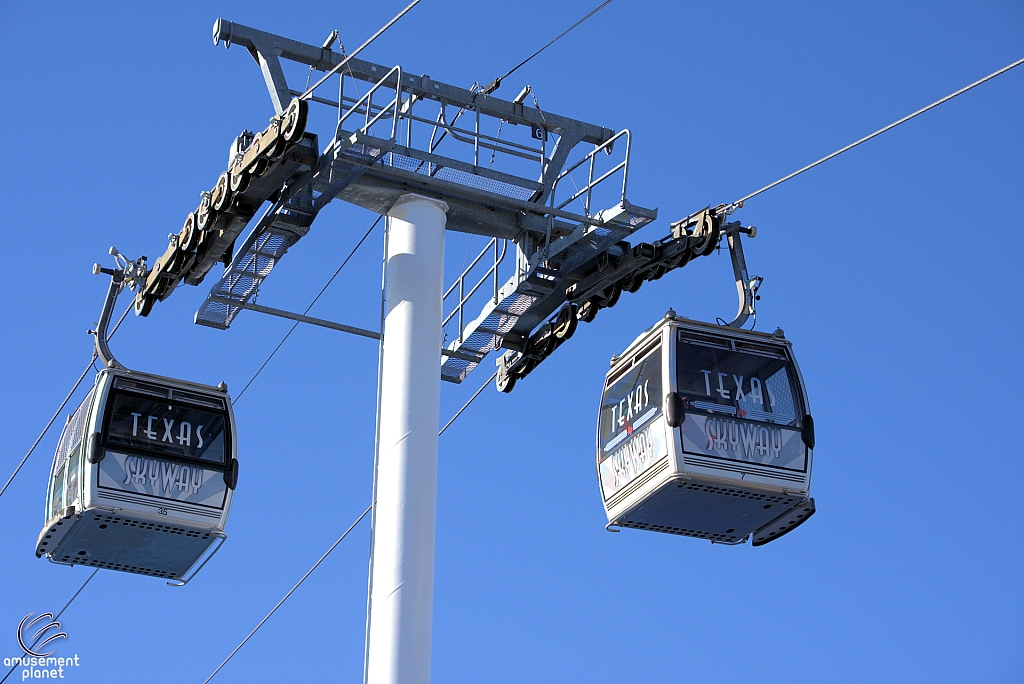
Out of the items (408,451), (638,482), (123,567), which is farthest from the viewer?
(123,567)

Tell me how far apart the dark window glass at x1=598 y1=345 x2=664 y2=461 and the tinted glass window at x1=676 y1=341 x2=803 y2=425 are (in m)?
0.28

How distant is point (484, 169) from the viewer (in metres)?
17.0

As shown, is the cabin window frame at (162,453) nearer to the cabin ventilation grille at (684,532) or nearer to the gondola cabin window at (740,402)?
the cabin ventilation grille at (684,532)

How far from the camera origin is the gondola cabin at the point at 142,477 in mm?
17766

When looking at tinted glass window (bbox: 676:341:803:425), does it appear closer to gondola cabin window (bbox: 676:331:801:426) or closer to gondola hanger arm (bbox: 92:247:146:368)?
gondola cabin window (bbox: 676:331:801:426)

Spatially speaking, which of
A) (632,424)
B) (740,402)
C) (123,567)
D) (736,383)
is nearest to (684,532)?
(632,424)

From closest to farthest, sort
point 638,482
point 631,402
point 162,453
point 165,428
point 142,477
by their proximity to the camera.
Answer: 1. point 638,482
2. point 631,402
3. point 142,477
4. point 162,453
5. point 165,428

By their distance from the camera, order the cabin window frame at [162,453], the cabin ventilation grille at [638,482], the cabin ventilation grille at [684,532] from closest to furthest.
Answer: the cabin ventilation grille at [638,482], the cabin ventilation grille at [684,532], the cabin window frame at [162,453]

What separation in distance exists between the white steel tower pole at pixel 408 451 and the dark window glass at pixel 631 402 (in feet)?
6.16

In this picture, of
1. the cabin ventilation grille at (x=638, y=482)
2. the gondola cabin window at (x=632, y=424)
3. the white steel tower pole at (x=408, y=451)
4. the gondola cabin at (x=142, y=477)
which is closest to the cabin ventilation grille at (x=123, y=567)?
the gondola cabin at (x=142, y=477)

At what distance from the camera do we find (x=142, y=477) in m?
17.9

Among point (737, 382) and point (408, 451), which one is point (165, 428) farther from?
point (737, 382)

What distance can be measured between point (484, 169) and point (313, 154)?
1932mm

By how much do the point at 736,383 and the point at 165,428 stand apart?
19.4ft
